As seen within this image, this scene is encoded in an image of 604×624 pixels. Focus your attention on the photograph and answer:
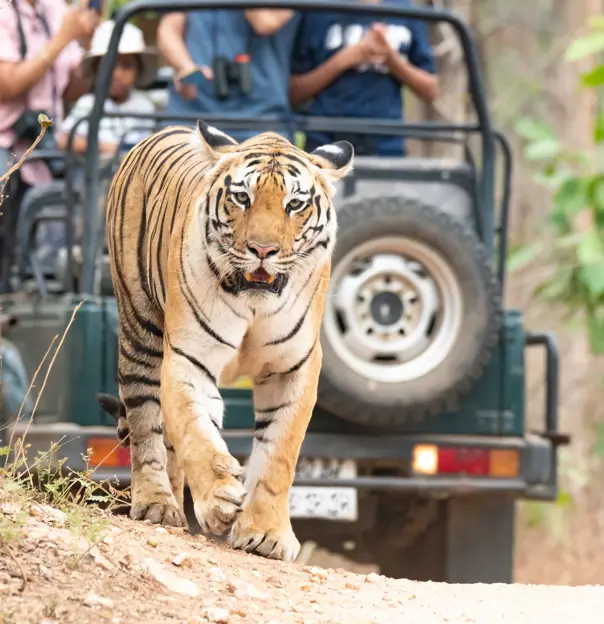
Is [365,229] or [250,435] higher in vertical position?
[365,229]

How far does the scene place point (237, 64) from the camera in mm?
6559

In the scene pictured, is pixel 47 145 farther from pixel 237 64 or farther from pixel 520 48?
pixel 520 48

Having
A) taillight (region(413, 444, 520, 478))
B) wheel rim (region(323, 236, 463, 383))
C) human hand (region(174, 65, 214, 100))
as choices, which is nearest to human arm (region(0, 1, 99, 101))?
human hand (region(174, 65, 214, 100))

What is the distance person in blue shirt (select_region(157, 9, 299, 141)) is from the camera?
6609mm

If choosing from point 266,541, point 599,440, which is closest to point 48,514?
point 266,541

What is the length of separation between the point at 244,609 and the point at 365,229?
2.19 m

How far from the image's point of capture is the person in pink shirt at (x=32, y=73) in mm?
6531

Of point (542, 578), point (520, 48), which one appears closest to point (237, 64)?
point (520, 48)

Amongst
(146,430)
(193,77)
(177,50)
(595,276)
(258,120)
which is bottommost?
(146,430)

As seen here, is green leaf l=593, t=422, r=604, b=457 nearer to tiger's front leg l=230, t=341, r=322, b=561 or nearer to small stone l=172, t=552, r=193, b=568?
tiger's front leg l=230, t=341, r=322, b=561

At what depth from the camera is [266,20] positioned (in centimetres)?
662

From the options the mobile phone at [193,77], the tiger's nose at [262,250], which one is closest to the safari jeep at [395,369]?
the mobile phone at [193,77]

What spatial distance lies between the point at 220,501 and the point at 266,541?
29 centimetres

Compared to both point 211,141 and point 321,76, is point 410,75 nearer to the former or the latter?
point 321,76
